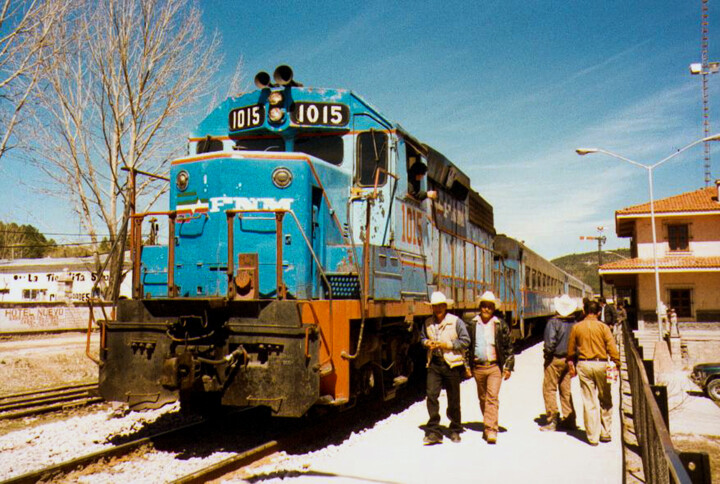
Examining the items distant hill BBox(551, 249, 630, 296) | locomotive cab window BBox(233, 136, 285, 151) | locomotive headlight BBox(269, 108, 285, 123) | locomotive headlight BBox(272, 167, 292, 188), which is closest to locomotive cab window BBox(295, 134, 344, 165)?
locomotive cab window BBox(233, 136, 285, 151)

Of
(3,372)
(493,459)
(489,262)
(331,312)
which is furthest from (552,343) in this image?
(3,372)

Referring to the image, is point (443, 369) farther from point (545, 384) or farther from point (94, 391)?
point (94, 391)

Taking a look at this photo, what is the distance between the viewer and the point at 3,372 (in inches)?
523

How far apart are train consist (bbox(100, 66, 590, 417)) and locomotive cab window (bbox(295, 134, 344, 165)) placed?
0.01 m

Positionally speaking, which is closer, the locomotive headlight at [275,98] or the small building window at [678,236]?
the locomotive headlight at [275,98]

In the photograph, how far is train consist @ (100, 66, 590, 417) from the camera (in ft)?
18.8

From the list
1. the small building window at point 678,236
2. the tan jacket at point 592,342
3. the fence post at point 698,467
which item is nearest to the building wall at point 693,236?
the small building window at point 678,236

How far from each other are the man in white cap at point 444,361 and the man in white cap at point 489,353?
217mm

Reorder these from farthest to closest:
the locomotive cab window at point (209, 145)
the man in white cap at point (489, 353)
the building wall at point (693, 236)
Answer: the building wall at point (693, 236), the locomotive cab window at point (209, 145), the man in white cap at point (489, 353)

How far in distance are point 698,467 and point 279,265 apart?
418 cm

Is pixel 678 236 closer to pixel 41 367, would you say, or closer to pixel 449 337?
pixel 449 337

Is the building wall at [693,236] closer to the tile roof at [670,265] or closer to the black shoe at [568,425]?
the tile roof at [670,265]

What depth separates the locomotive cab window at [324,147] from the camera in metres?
7.21

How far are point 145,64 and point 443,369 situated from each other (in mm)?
17499
